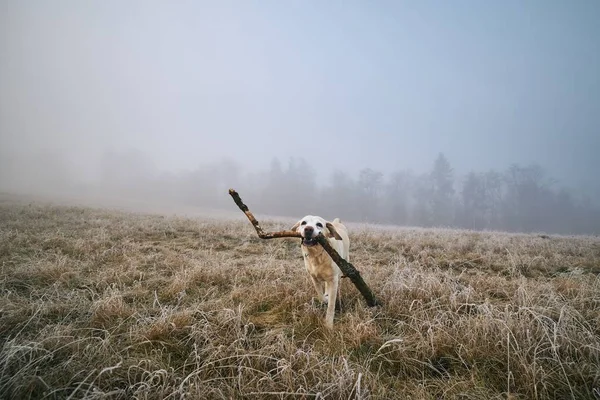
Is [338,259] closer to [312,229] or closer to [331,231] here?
[312,229]

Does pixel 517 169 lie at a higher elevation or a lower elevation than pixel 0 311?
higher

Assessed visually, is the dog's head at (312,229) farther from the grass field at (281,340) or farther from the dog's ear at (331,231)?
the grass field at (281,340)

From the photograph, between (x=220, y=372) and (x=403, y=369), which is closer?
(x=220, y=372)

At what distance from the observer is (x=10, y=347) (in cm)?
222

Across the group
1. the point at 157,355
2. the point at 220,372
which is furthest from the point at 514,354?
the point at 157,355

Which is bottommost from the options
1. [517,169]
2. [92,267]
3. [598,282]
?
[92,267]

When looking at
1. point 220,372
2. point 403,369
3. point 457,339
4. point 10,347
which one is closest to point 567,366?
point 457,339

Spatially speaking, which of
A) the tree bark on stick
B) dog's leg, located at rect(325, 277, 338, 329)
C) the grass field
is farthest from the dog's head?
the grass field

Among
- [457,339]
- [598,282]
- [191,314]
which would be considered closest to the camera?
[457,339]

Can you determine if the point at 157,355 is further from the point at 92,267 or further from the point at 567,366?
the point at 92,267

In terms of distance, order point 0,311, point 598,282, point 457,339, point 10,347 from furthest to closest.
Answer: point 598,282 → point 0,311 → point 457,339 → point 10,347

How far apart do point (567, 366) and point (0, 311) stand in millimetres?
5383

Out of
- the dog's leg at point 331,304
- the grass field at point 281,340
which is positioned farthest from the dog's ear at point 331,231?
the grass field at point 281,340

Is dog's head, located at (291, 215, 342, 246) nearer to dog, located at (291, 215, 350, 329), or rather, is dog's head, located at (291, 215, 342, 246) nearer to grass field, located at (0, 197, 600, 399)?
dog, located at (291, 215, 350, 329)
